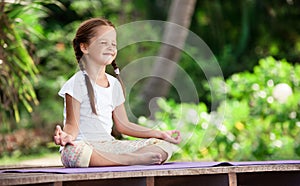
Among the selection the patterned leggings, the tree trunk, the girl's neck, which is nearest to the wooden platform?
the patterned leggings

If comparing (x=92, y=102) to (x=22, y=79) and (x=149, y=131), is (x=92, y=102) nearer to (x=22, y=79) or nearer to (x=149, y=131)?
(x=149, y=131)

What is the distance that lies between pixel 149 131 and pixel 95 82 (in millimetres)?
392

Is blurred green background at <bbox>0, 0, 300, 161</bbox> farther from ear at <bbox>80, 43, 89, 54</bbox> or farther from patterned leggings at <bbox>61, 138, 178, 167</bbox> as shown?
ear at <bbox>80, 43, 89, 54</bbox>

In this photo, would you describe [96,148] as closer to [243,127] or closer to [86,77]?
[86,77]

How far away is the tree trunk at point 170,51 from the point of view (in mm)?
9195

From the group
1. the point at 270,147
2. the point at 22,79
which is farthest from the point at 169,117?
the point at 22,79

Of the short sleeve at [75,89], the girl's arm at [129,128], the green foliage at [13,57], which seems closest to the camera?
Answer: the short sleeve at [75,89]

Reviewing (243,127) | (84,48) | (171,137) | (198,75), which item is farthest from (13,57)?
(198,75)

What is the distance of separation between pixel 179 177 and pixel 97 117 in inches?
20.2

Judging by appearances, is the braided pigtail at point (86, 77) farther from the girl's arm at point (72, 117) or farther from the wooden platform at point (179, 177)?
the wooden platform at point (179, 177)

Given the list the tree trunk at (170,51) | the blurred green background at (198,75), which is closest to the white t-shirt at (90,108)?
the blurred green background at (198,75)

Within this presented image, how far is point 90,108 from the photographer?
3424 millimetres

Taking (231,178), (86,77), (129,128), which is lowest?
(231,178)

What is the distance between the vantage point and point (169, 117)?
22.1 feet
